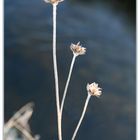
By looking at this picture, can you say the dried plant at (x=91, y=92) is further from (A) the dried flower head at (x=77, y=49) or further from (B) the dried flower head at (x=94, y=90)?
(A) the dried flower head at (x=77, y=49)

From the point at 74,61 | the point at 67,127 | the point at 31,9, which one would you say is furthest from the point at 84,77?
the point at 31,9

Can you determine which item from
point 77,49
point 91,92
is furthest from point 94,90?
point 77,49

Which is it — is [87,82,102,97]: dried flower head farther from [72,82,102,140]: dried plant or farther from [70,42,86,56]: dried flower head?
[70,42,86,56]: dried flower head

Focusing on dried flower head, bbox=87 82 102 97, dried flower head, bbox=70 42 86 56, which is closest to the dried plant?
dried flower head, bbox=87 82 102 97

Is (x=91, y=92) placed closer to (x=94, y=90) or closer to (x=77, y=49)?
(x=94, y=90)

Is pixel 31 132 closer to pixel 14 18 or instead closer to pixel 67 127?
pixel 67 127

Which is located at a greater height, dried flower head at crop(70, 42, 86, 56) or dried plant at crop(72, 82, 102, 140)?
dried flower head at crop(70, 42, 86, 56)

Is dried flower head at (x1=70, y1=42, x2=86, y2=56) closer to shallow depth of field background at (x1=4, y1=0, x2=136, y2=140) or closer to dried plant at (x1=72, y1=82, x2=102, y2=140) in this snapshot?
shallow depth of field background at (x1=4, y1=0, x2=136, y2=140)
